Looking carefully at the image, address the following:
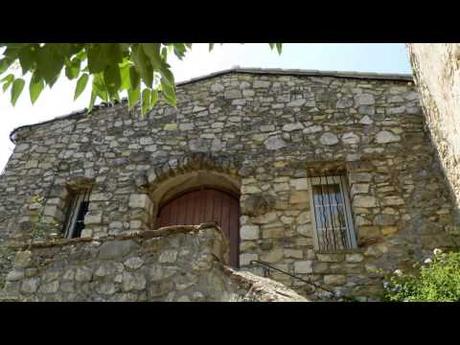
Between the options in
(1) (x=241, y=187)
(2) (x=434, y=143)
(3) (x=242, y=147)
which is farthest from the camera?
(3) (x=242, y=147)

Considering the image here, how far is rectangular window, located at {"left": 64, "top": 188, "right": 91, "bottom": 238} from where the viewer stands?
6332 millimetres

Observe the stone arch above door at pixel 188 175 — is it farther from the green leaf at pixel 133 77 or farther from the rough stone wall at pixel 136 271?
the green leaf at pixel 133 77

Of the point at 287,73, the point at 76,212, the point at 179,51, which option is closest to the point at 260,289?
the point at 179,51

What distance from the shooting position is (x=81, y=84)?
4.83 ft

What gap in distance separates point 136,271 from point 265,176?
2986 millimetres

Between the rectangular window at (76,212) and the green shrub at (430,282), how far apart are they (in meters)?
4.60

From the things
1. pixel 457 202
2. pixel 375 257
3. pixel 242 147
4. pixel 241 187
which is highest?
pixel 242 147

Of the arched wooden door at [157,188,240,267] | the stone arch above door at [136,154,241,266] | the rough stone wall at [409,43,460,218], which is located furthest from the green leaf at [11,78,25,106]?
the arched wooden door at [157,188,240,267]

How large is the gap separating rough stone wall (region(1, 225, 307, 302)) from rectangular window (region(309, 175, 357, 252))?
244 cm

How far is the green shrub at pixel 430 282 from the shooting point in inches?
155

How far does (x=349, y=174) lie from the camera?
576cm
